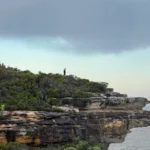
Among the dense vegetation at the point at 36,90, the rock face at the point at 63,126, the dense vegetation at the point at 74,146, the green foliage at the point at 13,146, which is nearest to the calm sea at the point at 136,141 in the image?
the rock face at the point at 63,126

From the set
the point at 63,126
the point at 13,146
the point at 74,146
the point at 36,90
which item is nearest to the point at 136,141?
the point at 63,126

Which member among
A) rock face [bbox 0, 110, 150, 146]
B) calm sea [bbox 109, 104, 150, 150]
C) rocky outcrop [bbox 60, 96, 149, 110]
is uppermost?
rocky outcrop [bbox 60, 96, 149, 110]

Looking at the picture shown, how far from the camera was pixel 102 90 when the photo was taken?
5669 centimetres

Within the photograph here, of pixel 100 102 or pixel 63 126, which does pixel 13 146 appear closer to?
pixel 63 126

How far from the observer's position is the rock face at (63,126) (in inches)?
1542

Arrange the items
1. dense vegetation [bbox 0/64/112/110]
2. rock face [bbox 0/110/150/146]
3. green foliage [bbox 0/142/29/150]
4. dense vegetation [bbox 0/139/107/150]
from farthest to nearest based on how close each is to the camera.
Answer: dense vegetation [bbox 0/64/112/110], rock face [bbox 0/110/150/146], dense vegetation [bbox 0/139/107/150], green foliage [bbox 0/142/29/150]

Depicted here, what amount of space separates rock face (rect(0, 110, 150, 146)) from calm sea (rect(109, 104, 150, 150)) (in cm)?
121

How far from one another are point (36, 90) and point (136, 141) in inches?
472

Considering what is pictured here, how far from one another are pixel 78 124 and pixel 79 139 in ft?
5.07

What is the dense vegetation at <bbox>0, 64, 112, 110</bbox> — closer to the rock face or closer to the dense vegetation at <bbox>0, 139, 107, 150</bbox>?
the rock face

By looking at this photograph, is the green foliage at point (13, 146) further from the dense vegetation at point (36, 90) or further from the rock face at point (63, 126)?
the dense vegetation at point (36, 90)

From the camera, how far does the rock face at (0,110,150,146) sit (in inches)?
1542

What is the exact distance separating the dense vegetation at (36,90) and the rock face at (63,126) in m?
2.67

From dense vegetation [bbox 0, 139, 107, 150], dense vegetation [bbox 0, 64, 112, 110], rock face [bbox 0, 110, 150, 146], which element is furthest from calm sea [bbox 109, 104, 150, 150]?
dense vegetation [bbox 0, 64, 112, 110]
